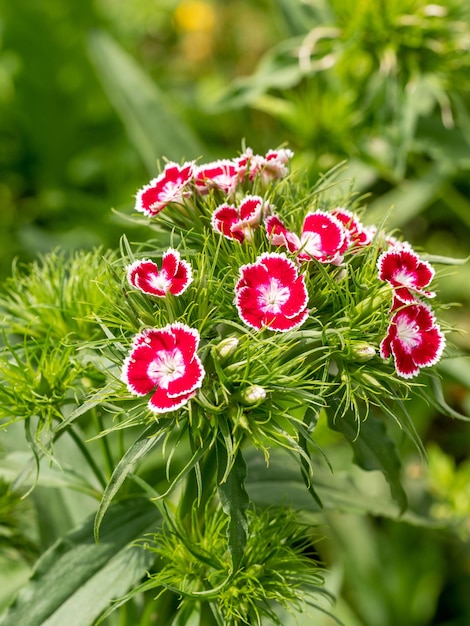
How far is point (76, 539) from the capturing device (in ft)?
3.91

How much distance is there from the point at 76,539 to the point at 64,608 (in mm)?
97

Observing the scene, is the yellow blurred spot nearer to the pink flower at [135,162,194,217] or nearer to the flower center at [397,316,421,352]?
the pink flower at [135,162,194,217]

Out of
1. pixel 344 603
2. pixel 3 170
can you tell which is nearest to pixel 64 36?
pixel 3 170

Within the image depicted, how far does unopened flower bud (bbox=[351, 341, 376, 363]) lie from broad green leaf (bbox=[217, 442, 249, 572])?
0.18 m

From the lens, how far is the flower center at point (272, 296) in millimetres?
957

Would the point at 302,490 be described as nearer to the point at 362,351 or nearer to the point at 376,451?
the point at 376,451

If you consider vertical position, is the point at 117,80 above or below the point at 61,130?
below

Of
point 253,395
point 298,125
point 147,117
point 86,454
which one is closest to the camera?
point 253,395

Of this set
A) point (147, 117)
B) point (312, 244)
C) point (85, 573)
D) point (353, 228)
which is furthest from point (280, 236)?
point (147, 117)

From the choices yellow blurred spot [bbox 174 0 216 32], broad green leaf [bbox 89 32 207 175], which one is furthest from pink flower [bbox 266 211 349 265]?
yellow blurred spot [bbox 174 0 216 32]

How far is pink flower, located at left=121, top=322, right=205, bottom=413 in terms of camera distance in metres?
0.90

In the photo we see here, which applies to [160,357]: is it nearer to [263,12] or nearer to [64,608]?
[64,608]

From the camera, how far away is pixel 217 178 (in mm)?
1108

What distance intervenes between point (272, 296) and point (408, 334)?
18 cm
